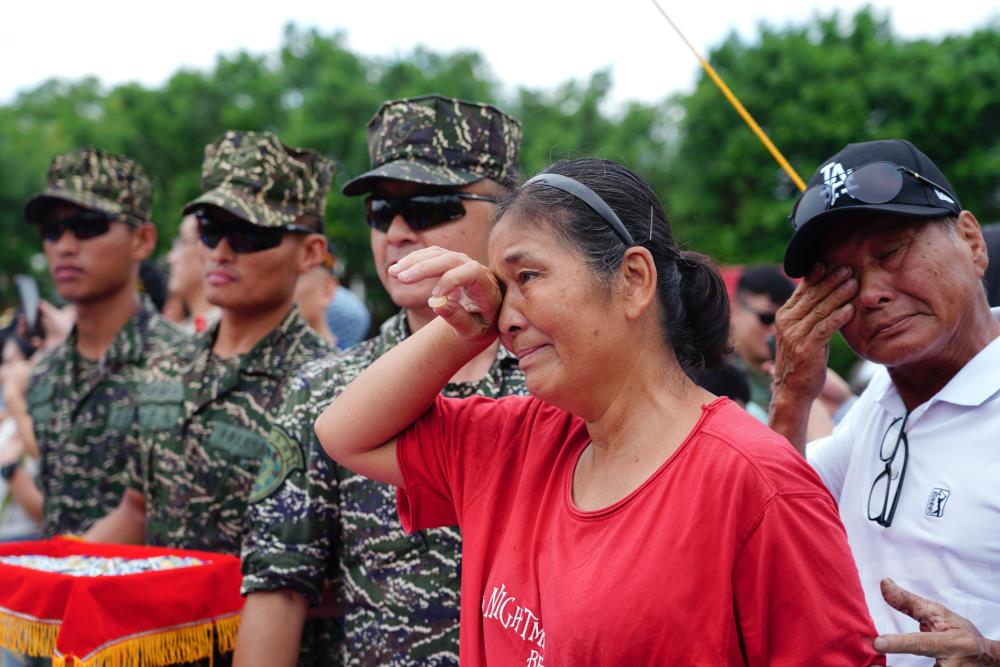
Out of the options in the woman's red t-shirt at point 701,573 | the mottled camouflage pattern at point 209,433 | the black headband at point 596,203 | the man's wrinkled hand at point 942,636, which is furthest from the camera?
the mottled camouflage pattern at point 209,433

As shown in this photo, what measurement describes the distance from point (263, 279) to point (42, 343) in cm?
449

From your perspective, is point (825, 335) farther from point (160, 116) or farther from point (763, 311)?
point (160, 116)

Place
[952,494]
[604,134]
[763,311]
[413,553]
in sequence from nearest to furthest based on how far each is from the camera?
1. [952,494]
2. [413,553]
3. [763,311]
4. [604,134]

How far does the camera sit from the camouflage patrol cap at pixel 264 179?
3906 mm

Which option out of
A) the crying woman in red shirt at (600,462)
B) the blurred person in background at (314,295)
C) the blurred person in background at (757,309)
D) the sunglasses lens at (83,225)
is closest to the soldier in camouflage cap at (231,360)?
the sunglasses lens at (83,225)

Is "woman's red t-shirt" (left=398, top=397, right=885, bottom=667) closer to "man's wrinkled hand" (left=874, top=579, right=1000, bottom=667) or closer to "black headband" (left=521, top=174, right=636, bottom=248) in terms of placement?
"man's wrinkled hand" (left=874, top=579, right=1000, bottom=667)

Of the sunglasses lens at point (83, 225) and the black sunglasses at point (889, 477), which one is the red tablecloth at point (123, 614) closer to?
the black sunglasses at point (889, 477)

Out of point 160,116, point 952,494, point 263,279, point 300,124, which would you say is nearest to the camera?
point 952,494

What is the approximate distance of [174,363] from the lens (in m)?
4.11

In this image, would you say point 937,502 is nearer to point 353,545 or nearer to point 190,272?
point 353,545

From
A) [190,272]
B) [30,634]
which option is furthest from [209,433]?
[190,272]

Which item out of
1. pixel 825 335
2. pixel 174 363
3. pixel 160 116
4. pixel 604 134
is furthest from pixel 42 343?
pixel 604 134

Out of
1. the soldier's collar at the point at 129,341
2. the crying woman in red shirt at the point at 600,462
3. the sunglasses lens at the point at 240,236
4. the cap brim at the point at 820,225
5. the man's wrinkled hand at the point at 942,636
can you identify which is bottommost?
the man's wrinkled hand at the point at 942,636

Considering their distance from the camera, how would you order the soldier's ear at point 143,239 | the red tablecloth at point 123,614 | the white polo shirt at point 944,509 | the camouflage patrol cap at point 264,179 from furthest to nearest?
the soldier's ear at point 143,239 → the camouflage patrol cap at point 264,179 → the red tablecloth at point 123,614 → the white polo shirt at point 944,509
